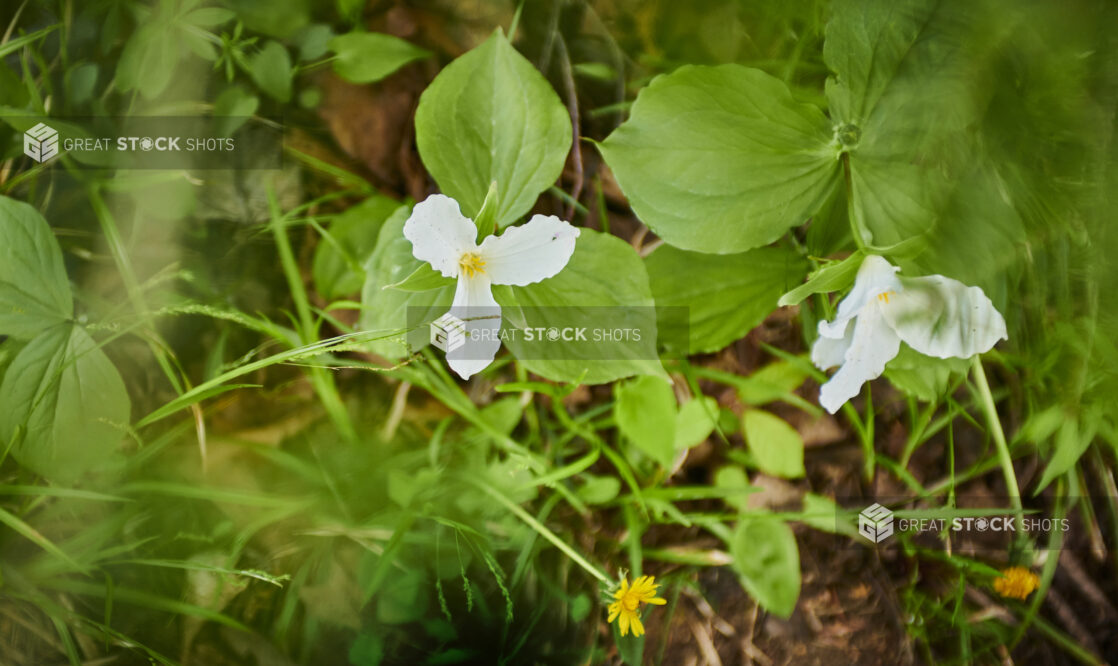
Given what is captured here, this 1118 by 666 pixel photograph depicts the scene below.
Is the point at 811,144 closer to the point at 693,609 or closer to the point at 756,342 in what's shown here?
the point at 756,342

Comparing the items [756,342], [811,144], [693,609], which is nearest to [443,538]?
[693,609]

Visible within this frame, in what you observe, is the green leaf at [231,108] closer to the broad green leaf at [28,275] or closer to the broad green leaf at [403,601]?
the broad green leaf at [28,275]

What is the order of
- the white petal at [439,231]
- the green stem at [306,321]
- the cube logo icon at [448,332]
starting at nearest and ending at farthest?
the white petal at [439,231] → the cube logo icon at [448,332] → the green stem at [306,321]

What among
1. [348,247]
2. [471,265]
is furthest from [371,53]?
[471,265]

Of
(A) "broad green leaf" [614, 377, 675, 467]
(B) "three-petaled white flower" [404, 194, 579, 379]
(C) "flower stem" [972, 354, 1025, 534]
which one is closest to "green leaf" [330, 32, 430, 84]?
(B) "three-petaled white flower" [404, 194, 579, 379]

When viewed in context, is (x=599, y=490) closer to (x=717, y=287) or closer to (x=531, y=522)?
(x=531, y=522)

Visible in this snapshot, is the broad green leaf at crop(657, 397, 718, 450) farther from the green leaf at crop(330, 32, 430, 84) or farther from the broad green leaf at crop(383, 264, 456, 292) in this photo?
the green leaf at crop(330, 32, 430, 84)

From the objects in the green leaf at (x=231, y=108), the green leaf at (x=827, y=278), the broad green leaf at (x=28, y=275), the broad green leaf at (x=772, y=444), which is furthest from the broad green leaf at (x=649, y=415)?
the broad green leaf at (x=28, y=275)
